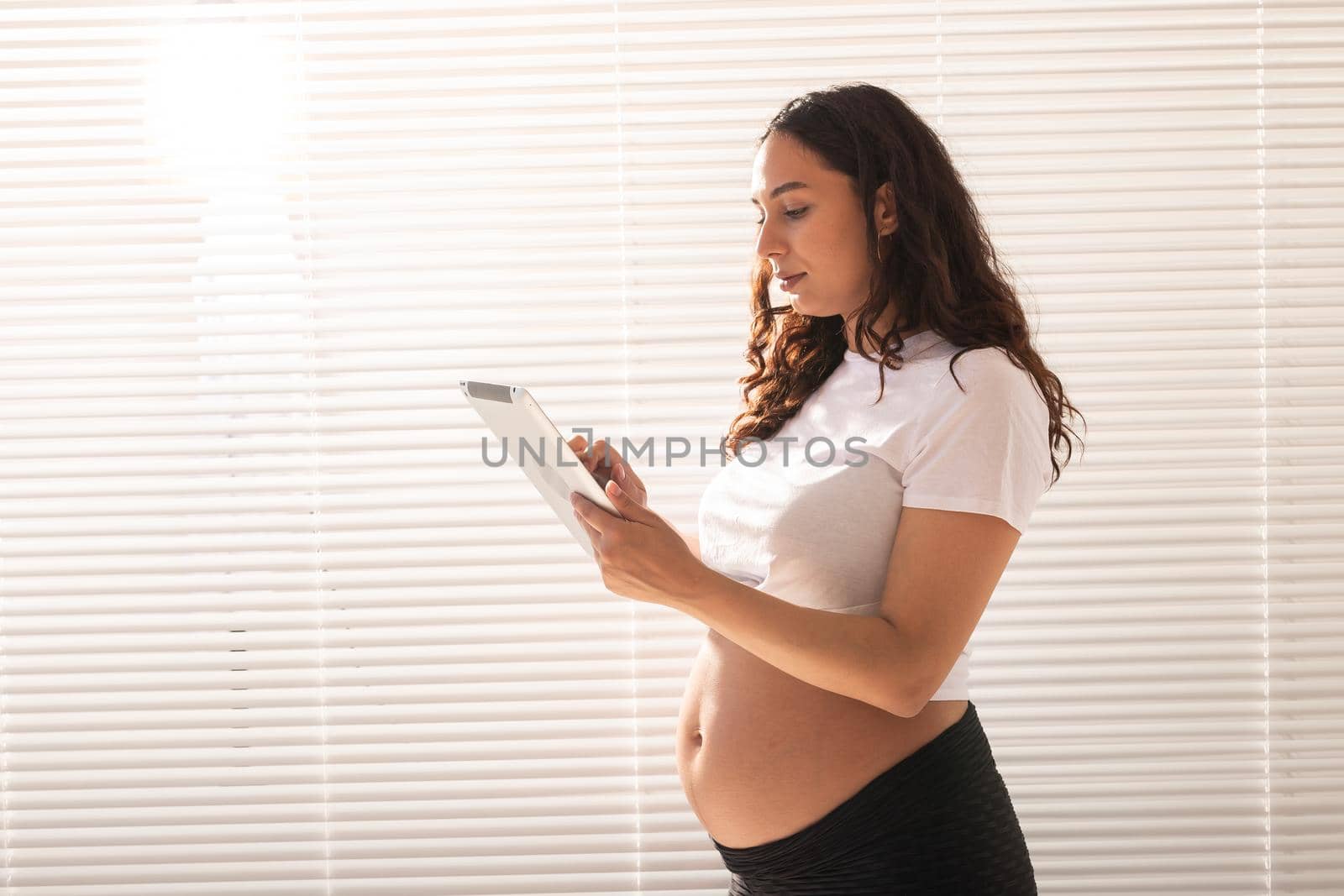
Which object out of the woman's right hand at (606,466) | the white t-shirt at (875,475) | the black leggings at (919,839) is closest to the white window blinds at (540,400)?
the woman's right hand at (606,466)

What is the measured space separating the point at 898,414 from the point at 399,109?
1.03m

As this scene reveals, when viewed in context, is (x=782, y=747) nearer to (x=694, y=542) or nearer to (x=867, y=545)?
(x=867, y=545)

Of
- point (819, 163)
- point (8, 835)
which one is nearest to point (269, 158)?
point (819, 163)

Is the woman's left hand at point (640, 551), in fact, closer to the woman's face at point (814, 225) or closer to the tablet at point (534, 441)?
the tablet at point (534, 441)

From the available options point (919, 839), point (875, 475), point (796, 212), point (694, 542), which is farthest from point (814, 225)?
point (919, 839)

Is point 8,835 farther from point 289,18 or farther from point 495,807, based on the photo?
point 289,18

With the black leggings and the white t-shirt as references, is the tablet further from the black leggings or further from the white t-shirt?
the black leggings

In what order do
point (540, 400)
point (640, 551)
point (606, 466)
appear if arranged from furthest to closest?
point (540, 400) → point (606, 466) → point (640, 551)

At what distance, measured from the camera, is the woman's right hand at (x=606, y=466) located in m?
1.33

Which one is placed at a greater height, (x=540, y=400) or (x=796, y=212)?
(x=796, y=212)

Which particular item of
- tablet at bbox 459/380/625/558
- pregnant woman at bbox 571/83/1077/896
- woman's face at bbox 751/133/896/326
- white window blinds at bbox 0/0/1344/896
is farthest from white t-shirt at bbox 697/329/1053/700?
white window blinds at bbox 0/0/1344/896

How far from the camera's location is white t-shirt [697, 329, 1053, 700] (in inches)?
43.4

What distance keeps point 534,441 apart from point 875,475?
402 millimetres

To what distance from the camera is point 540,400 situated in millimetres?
1711
